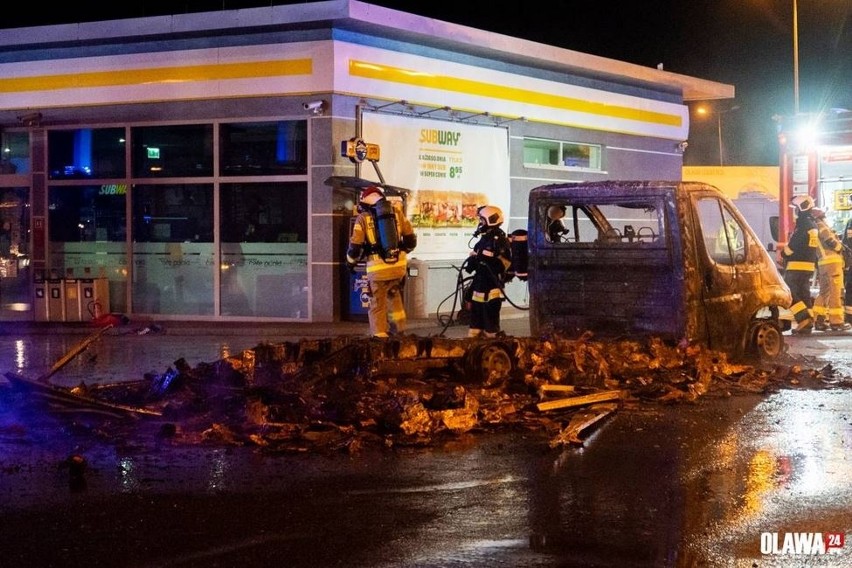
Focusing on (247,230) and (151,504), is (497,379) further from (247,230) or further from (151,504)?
(247,230)

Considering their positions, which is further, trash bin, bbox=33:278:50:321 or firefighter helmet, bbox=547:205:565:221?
trash bin, bbox=33:278:50:321

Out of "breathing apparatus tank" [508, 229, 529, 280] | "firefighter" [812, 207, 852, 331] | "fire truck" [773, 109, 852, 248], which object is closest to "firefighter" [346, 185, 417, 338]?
"breathing apparatus tank" [508, 229, 529, 280]

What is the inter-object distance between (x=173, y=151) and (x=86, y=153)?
1.61 m

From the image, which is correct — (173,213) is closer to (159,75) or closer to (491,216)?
(159,75)

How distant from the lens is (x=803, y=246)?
13945 mm

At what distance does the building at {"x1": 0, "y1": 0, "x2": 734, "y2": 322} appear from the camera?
49.3 ft

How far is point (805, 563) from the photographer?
188 inches

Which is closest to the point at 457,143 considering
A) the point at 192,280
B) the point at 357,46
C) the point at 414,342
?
the point at 357,46

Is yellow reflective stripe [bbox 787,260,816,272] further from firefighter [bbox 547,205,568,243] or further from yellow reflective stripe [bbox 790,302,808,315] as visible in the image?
firefighter [bbox 547,205,568,243]

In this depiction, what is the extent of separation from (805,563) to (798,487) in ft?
4.53

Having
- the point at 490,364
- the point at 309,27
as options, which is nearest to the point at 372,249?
the point at 490,364

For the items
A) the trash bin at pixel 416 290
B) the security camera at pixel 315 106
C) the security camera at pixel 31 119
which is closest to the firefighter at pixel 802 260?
the trash bin at pixel 416 290

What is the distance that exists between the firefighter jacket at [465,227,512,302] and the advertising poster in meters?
3.68

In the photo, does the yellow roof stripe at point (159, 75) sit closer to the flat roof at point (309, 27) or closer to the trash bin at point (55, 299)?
the flat roof at point (309, 27)
